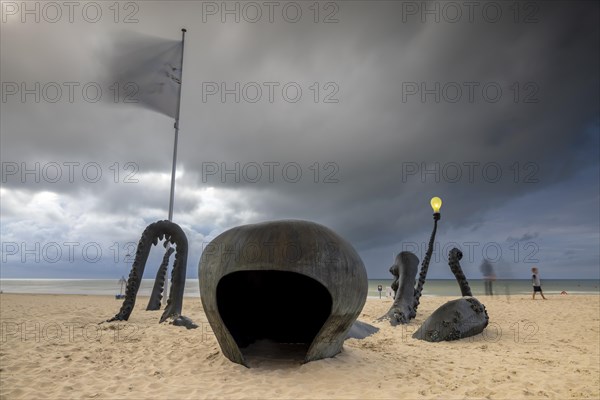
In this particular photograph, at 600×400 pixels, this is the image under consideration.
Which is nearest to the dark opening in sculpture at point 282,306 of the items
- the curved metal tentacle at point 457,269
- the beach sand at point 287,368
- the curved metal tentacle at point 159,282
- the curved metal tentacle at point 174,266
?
the beach sand at point 287,368

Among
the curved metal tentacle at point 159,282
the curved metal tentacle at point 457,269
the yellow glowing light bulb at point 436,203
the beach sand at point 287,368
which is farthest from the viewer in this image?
the curved metal tentacle at point 159,282

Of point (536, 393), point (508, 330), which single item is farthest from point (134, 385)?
point (508, 330)

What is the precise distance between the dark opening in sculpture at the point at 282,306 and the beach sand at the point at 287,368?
0.43m

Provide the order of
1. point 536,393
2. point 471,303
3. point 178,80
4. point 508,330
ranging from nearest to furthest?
point 536,393, point 471,303, point 508,330, point 178,80

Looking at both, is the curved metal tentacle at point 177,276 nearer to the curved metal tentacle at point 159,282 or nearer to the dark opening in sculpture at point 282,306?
the curved metal tentacle at point 159,282

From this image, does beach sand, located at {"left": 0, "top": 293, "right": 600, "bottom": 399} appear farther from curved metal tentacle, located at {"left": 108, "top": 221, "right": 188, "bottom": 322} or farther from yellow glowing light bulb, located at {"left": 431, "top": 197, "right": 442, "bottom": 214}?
yellow glowing light bulb, located at {"left": 431, "top": 197, "right": 442, "bottom": 214}

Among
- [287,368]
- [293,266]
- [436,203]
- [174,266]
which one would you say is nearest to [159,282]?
[174,266]

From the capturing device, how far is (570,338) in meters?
10.2

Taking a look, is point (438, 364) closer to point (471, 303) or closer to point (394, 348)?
point (394, 348)

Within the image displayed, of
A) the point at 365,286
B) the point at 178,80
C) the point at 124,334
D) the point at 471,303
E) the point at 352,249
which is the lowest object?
the point at 124,334

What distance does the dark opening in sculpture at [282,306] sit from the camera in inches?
335

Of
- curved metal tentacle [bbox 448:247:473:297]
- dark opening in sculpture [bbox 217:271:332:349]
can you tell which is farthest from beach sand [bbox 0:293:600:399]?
curved metal tentacle [bbox 448:247:473:297]

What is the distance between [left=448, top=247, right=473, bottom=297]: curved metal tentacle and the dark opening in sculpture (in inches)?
274

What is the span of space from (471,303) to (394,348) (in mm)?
3460
